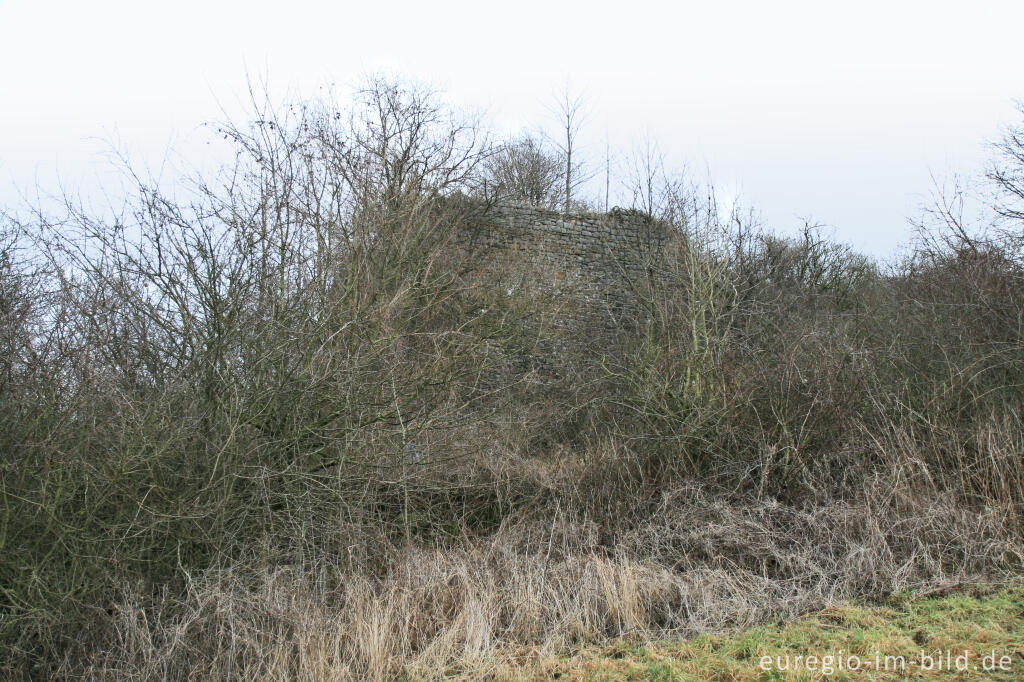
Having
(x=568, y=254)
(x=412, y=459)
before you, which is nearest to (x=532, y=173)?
(x=568, y=254)

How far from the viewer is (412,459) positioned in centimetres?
678

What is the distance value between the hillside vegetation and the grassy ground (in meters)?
0.26

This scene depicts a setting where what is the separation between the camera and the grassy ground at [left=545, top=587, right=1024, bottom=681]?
3564 millimetres

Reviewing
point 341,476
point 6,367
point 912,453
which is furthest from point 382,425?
point 912,453

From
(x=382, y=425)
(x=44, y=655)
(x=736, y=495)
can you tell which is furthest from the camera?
(x=382, y=425)

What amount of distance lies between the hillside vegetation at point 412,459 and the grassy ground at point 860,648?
0.86 feet

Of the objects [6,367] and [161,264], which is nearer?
[6,367]

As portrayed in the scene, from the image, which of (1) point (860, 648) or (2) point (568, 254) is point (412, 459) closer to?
(1) point (860, 648)

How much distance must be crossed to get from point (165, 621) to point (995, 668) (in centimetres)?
513

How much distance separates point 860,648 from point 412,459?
4.17m

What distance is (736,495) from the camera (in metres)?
6.56

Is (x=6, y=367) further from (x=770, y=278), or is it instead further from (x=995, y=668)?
(x=770, y=278)

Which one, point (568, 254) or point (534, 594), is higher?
point (568, 254)

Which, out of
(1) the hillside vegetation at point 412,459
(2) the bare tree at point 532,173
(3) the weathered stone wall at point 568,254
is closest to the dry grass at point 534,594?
(1) the hillside vegetation at point 412,459
